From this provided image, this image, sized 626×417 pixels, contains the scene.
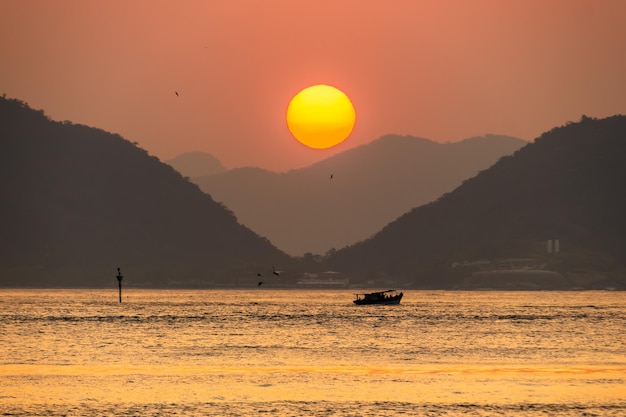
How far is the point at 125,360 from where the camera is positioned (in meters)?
120

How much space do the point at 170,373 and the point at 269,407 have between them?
84.2 ft

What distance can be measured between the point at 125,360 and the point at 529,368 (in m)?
39.5

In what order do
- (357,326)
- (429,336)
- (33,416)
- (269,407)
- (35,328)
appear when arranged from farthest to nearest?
(357,326)
(35,328)
(429,336)
(269,407)
(33,416)

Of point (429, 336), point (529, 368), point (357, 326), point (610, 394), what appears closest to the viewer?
point (610, 394)

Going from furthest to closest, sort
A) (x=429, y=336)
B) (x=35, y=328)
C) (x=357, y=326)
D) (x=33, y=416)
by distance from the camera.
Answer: (x=357, y=326)
(x=35, y=328)
(x=429, y=336)
(x=33, y=416)

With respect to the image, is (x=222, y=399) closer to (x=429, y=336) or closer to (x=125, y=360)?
(x=125, y=360)

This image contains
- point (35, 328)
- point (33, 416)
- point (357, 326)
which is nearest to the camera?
point (33, 416)

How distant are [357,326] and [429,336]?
32370 mm

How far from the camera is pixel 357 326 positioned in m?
196

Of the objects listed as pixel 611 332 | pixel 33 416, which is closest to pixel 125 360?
pixel 33 416

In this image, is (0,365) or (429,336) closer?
(0,365)

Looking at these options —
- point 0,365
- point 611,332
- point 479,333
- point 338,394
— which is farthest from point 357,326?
point 338,394

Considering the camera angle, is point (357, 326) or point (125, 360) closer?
point (125, 360)

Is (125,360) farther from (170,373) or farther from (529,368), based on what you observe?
(529,368)
